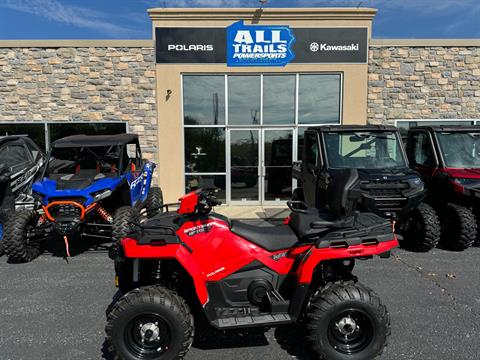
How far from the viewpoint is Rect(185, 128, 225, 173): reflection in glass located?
417 inches

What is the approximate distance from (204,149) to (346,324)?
804cm

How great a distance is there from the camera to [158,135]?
10430mm

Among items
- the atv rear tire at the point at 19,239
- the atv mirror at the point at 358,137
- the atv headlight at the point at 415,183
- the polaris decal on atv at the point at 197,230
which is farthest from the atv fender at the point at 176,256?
the atv mirror at the point at 358,137

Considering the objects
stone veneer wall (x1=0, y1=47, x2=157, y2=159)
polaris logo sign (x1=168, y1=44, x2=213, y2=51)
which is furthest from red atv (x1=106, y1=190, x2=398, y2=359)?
polaris logo sign (x1=168, y1=44, x2=213, y2=51)

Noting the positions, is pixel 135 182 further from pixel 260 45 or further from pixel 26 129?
pixel 260 45

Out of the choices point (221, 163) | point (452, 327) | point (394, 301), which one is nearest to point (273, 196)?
point (221, 163)

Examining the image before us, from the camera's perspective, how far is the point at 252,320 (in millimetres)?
3021

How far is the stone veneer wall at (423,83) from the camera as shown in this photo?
10469 millimetres

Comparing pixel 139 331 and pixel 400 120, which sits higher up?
pixel 400 120

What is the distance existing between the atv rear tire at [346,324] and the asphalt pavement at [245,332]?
260mm

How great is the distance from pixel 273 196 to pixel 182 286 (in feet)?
25.0

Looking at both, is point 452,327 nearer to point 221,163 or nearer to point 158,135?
point 221,163

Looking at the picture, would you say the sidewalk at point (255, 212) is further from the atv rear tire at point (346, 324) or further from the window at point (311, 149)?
the atv rear tire at point (346, 324)

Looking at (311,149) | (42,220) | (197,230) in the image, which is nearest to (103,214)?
(42,220)
